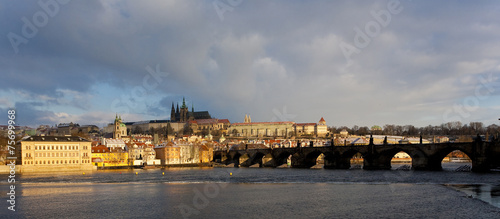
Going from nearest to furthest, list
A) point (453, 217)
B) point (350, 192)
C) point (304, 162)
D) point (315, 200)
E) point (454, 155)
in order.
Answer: point (453, 217)
point (315, 200)
point (350, 192)
point (304, 162)
point (454, 155)

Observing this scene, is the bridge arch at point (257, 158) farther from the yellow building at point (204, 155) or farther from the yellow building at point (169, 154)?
the yellow building at point (169, 154)

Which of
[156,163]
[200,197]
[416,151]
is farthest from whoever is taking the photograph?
[156,163]

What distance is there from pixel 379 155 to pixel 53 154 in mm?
62982

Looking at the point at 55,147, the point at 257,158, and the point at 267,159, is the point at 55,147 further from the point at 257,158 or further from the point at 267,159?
the point at 267,159

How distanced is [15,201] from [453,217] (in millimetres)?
30836

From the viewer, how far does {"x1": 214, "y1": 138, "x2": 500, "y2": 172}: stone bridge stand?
61.7 m

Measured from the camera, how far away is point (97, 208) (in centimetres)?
2897

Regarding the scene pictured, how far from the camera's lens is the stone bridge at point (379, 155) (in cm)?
6166

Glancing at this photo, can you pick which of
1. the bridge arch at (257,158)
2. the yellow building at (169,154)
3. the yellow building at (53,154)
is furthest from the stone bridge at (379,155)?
the yellow building at (53,154)

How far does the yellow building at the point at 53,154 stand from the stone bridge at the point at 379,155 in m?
43.1

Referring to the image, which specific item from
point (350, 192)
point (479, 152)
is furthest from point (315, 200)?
point (479, 152)

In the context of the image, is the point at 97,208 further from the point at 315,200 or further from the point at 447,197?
the point at 447,197

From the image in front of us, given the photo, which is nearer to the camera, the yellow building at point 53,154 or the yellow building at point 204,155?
the yellow building at point 53,154

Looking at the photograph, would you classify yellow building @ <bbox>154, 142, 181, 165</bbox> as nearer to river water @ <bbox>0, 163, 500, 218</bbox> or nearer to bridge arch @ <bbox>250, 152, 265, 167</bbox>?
bridge arch @ <bbox>250, 152, 265, 167</bbox>
